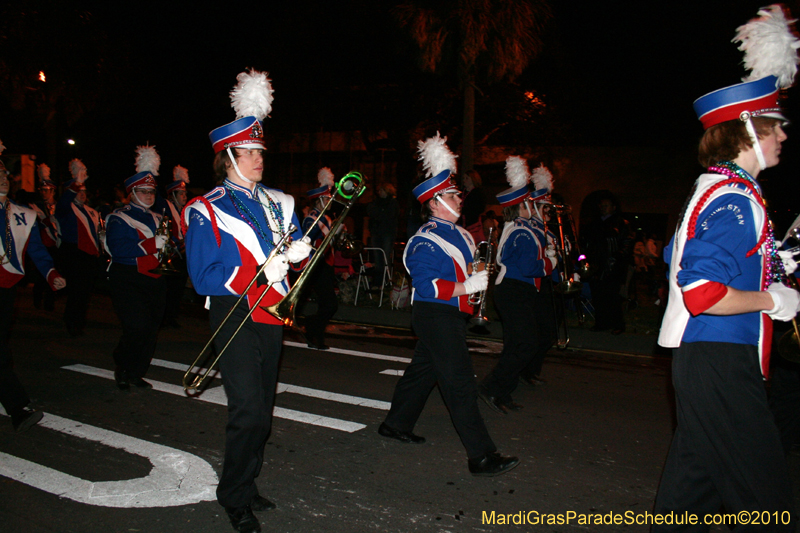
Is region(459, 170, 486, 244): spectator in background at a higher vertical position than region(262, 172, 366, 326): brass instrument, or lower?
higher

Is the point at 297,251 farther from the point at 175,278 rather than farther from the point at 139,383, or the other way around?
the point at 175,278

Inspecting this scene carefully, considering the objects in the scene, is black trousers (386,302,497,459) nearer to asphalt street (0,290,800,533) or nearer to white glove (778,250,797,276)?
asphalt street (0,290,800,533)

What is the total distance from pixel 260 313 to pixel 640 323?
8.69 metres

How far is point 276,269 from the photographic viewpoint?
3391 mm

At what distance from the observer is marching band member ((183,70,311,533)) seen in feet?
11.2

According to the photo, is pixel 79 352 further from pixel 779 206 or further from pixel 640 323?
pixel 779 206

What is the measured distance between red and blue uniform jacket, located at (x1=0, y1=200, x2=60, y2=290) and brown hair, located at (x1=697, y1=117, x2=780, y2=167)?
4948mm

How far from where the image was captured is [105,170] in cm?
3441

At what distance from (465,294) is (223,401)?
2867mm

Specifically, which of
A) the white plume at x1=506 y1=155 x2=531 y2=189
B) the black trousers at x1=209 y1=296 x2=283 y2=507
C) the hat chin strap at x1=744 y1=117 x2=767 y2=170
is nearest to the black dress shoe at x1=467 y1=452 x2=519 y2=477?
the black trousers at x1=209 y1=296 x2=283 y2=507

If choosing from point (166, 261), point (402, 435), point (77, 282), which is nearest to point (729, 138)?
point (402, 435)

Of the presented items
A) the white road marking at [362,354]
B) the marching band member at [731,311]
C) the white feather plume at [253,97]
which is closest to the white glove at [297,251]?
the white feather plume at [253,97]

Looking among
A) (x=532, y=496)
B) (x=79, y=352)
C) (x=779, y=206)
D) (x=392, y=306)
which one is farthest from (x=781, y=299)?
(x=779, y=206)

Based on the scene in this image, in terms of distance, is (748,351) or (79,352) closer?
(748,351)
